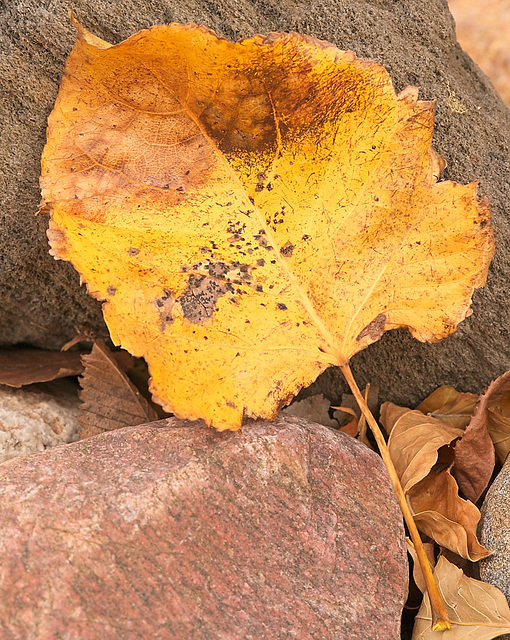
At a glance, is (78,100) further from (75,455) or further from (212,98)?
(75,455)

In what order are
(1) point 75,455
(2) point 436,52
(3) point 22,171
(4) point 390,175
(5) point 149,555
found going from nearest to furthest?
(5) point 149,555
(1) point 75,455
(4) point 390,175
(3) point 22,171
(2) point 436,52

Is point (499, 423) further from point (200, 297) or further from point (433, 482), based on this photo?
point (200, 297)

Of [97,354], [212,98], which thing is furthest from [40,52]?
[97,354]

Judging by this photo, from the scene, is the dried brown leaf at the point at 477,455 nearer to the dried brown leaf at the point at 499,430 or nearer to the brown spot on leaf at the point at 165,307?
the dried brown leaf at the point at 499,430

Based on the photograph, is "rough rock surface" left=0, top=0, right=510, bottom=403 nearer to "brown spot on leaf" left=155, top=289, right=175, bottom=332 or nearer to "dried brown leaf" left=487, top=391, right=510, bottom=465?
"dried brown leaf" left=487, top=391, right=510, bottom=465

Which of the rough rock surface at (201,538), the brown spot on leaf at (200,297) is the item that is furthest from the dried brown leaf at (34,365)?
the brown spot on leaf at (200,297)

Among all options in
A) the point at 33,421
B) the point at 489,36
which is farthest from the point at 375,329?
the point at 489,36
